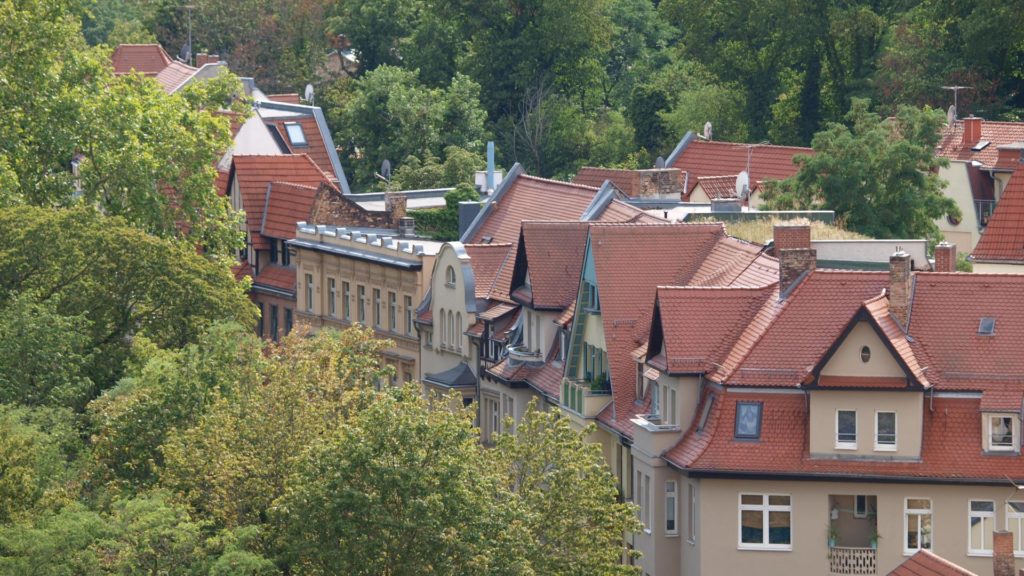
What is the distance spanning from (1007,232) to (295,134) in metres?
47.2

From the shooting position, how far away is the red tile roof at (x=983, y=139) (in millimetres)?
99125

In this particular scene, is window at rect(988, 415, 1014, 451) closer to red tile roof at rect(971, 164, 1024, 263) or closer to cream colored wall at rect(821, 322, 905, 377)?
cream colored wall at rect(821, 322, 905, 377)

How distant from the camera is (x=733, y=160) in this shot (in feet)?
339

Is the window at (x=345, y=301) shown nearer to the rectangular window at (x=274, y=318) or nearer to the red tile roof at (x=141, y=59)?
the rectangular window at (x=274, y=318)

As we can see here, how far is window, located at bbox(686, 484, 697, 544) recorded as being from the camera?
59.2m

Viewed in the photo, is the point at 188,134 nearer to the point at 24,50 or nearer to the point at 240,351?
the point at 24,50

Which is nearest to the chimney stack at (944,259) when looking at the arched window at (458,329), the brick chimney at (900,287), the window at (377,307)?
the brick chimney at (900,287)

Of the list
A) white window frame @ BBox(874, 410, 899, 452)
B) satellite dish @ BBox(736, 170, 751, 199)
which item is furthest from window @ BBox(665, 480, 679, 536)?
satellite dish @ BBox(736, 170, 751, 199)

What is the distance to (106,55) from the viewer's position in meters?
87.8

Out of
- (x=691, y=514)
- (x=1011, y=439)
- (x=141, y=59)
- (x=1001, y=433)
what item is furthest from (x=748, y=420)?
(x=141, y=59)

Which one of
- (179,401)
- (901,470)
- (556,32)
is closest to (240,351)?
(179,401)

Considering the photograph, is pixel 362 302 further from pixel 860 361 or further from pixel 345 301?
pixel 860 361

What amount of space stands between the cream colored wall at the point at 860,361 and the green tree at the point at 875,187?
21.9 metres

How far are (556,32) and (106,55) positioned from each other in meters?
46.1
